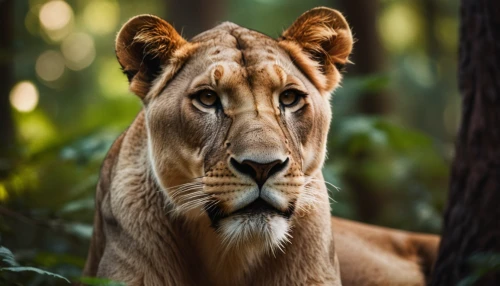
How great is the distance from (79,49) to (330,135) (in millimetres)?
21993

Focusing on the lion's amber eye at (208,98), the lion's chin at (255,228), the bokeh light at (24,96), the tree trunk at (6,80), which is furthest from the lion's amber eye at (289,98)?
the bokeh light at (24,96)

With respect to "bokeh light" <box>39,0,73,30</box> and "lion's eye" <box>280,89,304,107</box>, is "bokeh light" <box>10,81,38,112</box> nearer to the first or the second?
"lion's eye" <box>280,89,304,107</box>

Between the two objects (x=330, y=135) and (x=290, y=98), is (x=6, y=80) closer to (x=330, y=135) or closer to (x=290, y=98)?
(x=330, y=135)

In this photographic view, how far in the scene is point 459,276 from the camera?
5.14 meters

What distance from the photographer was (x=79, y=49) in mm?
29250

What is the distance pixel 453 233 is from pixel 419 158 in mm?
5996

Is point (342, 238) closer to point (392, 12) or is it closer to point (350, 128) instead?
point (350, 128)

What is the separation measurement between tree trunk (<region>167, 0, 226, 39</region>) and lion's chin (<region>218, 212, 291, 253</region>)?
7725 millimetres

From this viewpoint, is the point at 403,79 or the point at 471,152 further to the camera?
the point at 403,79

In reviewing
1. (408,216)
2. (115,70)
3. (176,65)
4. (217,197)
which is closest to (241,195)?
(217,197)

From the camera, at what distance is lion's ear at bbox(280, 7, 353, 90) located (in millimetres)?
5027

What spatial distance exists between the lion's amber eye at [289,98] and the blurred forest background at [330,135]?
1.99 m

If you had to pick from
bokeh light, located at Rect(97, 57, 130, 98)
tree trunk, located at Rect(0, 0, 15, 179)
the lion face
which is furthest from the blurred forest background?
the lion face

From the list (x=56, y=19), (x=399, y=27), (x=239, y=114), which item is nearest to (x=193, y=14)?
(x=239, y=114)
